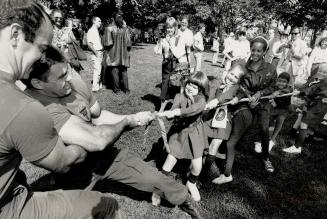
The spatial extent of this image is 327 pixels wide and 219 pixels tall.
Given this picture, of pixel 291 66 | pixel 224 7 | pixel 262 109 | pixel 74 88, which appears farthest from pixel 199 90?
pixel 224 7

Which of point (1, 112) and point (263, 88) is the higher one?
point (1, 112)

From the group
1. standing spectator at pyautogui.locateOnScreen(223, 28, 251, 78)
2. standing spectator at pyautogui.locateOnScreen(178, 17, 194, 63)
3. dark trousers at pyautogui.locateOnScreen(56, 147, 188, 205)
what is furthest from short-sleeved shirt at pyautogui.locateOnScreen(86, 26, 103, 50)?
dark trousers at pyautogui.locateOnScreen(56, 147, 188, 205)

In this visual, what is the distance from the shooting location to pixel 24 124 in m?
1.60

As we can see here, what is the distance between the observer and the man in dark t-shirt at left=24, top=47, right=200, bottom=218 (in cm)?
229

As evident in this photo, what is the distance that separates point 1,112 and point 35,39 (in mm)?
517

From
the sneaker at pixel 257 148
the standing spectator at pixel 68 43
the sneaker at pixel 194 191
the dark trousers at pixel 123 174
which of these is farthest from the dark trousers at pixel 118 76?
the dark trousers at pixel 123 174

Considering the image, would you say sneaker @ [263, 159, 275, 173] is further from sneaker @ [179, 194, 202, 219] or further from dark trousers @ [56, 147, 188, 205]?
dark trousers @ [56, 147, 188, 205]

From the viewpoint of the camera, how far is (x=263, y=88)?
464 cm

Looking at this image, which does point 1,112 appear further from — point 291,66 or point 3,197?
point 291,66

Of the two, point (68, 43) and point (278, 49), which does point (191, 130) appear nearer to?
point (68, 43)

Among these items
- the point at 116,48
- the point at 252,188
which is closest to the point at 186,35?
the point at 116,48

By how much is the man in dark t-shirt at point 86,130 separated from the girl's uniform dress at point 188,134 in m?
0.69

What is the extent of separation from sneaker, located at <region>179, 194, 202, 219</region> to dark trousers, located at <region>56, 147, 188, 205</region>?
181mm

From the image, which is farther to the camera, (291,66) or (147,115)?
(291,66)
